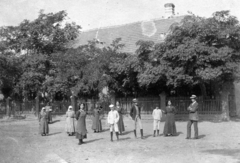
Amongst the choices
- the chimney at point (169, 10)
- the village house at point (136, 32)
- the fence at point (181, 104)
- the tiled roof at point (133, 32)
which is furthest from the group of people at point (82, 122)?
the chimney at point (169, 10)

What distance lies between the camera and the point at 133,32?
29.2 m

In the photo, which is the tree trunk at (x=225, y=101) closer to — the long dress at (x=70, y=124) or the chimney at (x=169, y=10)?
the long dress at (x=70, y=124)

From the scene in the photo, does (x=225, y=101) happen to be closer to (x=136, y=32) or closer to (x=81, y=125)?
(x=81, y=125)

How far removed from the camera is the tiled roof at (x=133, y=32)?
27.2m

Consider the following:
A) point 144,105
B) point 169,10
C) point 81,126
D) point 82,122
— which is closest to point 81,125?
point 81,126

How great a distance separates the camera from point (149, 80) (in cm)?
1781

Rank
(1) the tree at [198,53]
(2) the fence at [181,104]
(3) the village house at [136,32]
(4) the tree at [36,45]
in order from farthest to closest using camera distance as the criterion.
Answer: (3) the village house at [136,32]
(4) the tree at [36,45]
(2) the fence at [181,104]
(1) the tree at [198,53]

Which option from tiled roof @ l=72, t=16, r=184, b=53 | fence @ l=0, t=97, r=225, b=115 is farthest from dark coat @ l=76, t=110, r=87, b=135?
tiled roof @ l=72, t=16, r=184, b=53

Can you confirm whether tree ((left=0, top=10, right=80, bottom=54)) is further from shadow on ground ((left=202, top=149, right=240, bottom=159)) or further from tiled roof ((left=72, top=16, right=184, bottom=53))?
shadow on ground ((left=202, top=149, right=240, bottom=159))

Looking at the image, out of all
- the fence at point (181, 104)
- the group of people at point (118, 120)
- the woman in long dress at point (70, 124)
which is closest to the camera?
the group of people at point (118, 120)

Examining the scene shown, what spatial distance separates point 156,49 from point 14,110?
14643 mm

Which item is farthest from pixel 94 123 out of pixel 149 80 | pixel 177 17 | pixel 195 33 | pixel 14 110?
pixel 177 17

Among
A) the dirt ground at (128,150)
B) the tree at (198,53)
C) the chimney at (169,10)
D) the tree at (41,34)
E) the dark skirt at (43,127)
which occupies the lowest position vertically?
the dirt ground at (128,150)

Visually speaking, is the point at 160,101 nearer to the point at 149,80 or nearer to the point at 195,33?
the point at 149,80
